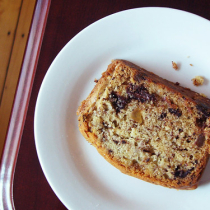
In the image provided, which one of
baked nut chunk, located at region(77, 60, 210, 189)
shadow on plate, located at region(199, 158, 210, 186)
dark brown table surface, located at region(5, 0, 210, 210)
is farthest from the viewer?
dark brown table surface, located at region(5, 0, 210, 210)

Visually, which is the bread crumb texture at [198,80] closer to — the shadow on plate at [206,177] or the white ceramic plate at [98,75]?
the white ceramic plate at [98,75]

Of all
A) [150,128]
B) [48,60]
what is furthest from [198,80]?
[48,60]

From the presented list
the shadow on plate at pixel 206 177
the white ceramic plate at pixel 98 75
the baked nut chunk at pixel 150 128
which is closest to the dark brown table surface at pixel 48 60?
the white ceramic plate at pixel 98 75

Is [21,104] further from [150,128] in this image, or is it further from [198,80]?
[198,80]

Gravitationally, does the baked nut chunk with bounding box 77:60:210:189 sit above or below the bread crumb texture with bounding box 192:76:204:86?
below

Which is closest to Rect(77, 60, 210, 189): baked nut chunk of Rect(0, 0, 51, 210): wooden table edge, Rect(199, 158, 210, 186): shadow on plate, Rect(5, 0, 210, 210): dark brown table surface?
Rect(199, 158, 210, 186): shadow on plate

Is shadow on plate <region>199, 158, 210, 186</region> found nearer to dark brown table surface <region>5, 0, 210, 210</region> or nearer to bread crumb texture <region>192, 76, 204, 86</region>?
bread crumb texture <region>192, 76, 204, 86</region>

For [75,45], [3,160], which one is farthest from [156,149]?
[3,160]
